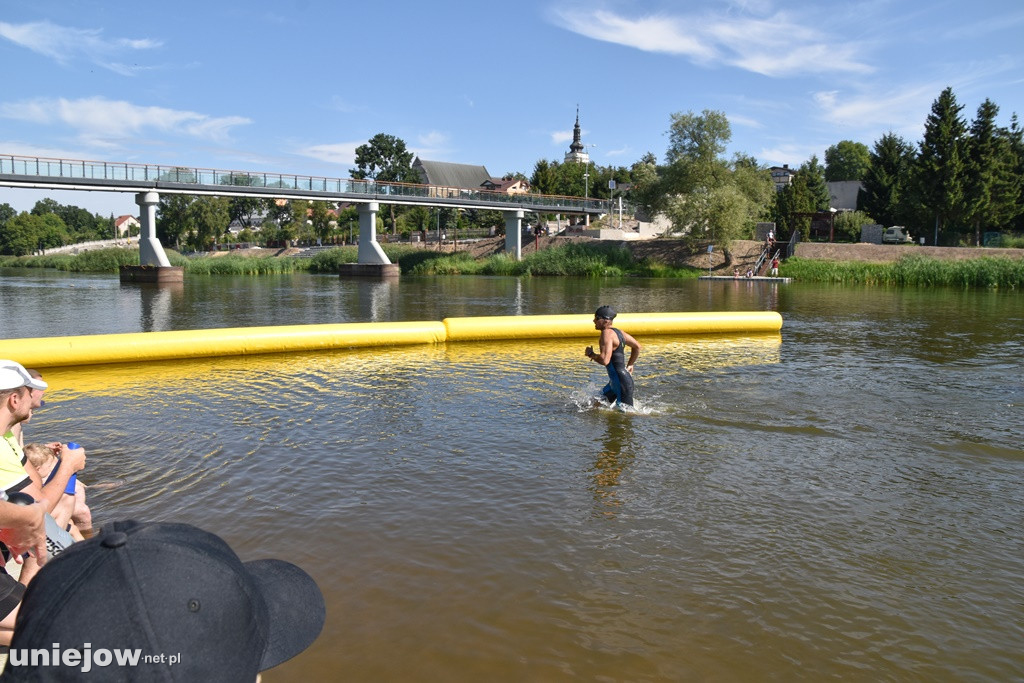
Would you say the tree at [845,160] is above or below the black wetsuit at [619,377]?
above

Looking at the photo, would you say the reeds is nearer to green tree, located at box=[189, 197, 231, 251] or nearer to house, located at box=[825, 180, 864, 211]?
house, located at box=[825, 180, 864, 211]

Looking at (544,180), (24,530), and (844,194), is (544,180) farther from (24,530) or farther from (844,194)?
(24,530)

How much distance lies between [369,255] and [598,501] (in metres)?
53.5

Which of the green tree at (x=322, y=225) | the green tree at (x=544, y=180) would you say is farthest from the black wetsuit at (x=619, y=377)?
the green tree at (x=322, y=225)

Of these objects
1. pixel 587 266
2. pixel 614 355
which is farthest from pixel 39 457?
pixel 587 266

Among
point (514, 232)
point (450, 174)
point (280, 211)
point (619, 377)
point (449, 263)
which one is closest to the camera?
point (619, 377)

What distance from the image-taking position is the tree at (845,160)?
3888 inches

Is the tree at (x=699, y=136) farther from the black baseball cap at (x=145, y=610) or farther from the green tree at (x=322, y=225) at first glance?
the black baseball cap at (x=145, y=610)

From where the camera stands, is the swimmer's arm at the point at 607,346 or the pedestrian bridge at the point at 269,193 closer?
the swimmer's arm at the point at 607,346

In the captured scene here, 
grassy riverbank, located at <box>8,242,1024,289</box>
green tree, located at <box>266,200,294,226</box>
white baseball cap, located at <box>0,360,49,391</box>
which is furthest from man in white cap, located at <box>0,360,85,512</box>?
green tree, located at <box>266,200,294,226</box>

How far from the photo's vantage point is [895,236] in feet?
184

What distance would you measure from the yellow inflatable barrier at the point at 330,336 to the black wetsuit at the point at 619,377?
6.73 m

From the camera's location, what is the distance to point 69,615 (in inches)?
51.0

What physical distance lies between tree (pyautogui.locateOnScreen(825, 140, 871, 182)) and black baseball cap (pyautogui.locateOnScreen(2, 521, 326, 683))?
358 ft
